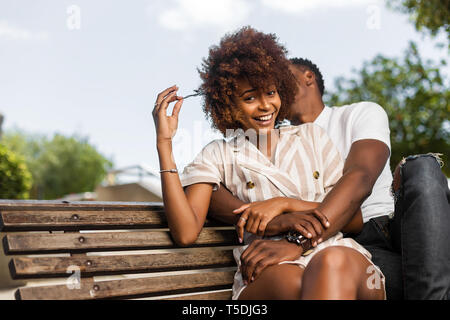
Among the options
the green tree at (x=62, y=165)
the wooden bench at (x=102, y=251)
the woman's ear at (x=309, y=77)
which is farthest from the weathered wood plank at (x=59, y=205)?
the green tree at (x=62, y=165)

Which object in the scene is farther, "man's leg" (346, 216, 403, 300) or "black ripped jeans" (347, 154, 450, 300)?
"man's leg" (346, 216, 403, 300)

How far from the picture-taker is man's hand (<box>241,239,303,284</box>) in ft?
6.79

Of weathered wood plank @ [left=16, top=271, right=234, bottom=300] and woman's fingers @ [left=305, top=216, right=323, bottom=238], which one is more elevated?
woman's fingers @ [left=305, top=216, right=323, bottom=238]

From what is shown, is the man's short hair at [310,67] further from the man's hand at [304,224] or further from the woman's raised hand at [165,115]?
the man's hand at [304,224]

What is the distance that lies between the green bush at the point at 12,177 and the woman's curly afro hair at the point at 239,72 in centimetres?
1060

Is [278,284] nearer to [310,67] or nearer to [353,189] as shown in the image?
[353,189]

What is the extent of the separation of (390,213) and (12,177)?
11.2 metres

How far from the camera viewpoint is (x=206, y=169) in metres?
2.48

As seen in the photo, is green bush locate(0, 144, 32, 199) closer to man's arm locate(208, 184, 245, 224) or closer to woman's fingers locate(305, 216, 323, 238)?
man's arm locate(208, 184, 245, 224)

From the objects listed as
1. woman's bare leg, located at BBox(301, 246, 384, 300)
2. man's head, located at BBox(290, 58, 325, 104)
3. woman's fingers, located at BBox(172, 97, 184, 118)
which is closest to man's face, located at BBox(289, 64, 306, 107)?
man's head, located at BBox(290, 58, 325, 104)

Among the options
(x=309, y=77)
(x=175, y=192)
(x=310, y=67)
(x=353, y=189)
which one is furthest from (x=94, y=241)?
(x=310, y=67)

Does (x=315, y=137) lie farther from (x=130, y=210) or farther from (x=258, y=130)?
(x=130, y=210)
